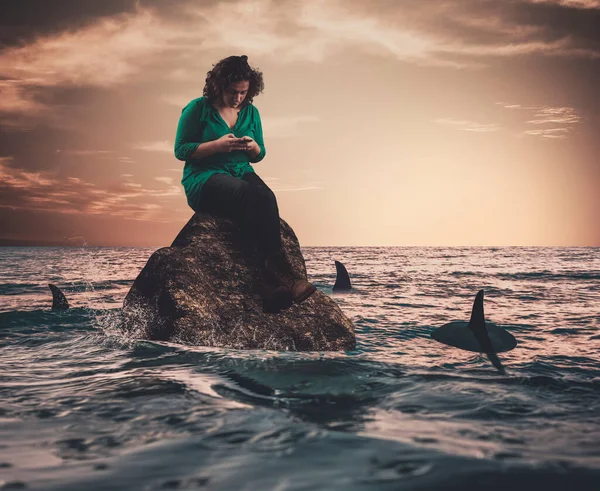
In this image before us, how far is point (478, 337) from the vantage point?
19.2 ft

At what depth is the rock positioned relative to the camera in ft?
17.7

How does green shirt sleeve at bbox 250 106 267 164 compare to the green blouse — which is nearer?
the green blouse

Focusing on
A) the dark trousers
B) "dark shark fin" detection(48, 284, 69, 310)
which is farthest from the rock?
"dark shark fin" detection(48, 284, 69, 310)

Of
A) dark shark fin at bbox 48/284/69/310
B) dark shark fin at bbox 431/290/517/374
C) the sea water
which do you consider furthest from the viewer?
dark shark fin at bbox 48/284/69/310

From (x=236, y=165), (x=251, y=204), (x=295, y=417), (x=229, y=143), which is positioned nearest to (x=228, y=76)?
(x=229, y=143)

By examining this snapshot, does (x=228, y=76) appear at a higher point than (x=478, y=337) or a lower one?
higher

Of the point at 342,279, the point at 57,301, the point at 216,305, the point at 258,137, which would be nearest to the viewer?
the point at 216,305

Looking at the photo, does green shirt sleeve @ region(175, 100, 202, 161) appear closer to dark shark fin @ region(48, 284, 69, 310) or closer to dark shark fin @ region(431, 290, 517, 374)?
dark shark fin @ region(431, 290, 517, 374)

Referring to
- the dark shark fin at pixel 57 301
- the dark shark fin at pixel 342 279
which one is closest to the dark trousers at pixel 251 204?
the dark shark fin at pixel 57 301

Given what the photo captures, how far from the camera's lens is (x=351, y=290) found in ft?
44.0

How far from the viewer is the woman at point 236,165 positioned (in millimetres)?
5320

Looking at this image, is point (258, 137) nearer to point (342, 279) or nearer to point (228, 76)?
point (228, 76)

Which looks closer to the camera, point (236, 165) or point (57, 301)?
point (236, 165)

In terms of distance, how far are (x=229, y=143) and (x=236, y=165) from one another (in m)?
0.37
